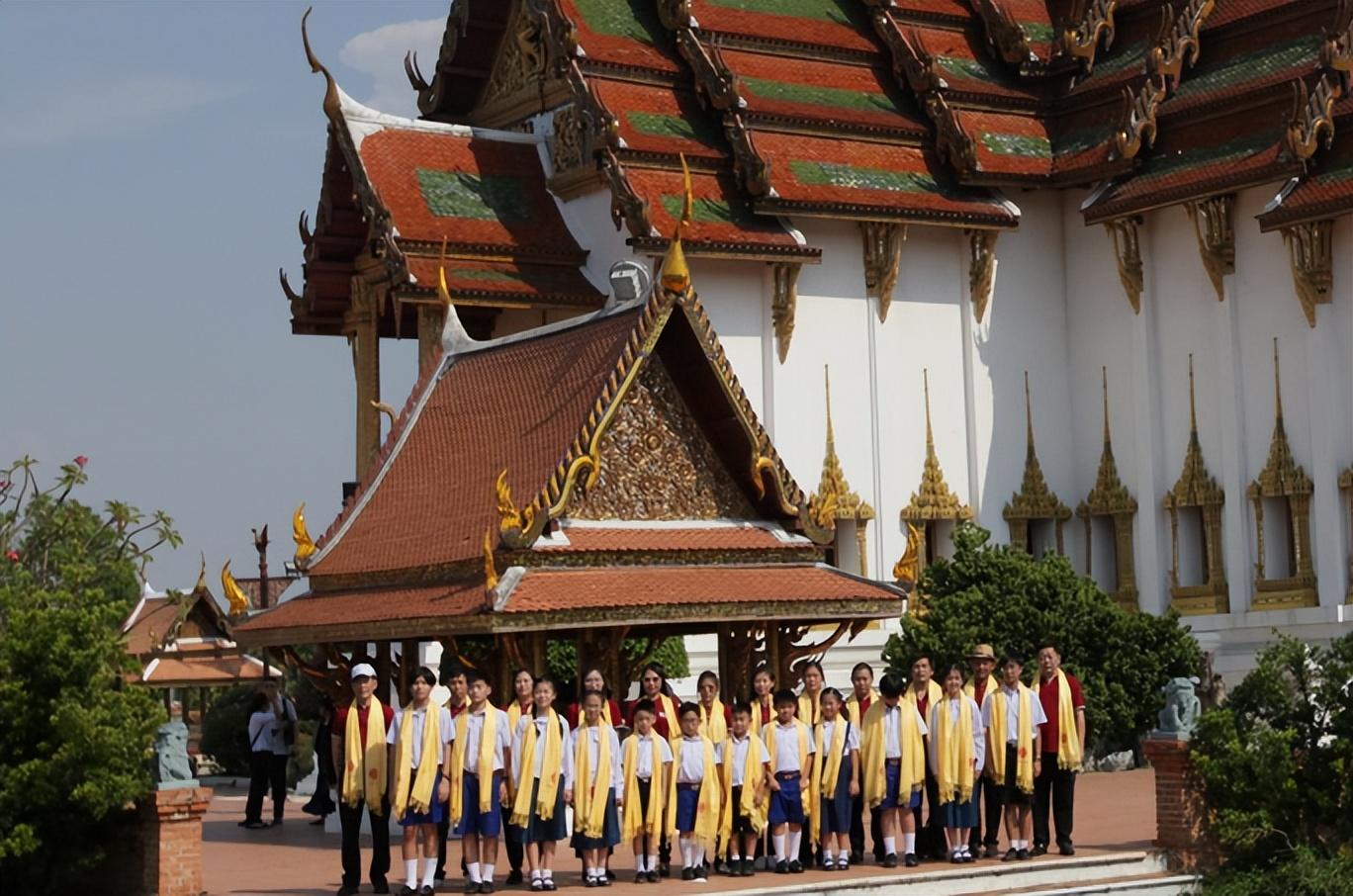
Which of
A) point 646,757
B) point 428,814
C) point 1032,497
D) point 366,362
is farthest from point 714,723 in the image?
point 1032,497

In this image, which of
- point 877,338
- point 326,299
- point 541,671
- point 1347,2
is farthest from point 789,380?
point 541,671

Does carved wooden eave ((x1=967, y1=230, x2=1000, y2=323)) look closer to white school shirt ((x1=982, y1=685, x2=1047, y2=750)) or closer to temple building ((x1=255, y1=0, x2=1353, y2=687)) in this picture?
temple building ((x1=255, y1=0, x2=1353, y2=687))

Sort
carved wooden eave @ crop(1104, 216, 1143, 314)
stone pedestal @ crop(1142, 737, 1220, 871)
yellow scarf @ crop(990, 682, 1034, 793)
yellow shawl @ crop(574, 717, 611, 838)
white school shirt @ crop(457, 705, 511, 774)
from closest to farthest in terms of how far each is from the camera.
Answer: white school shirt @ crop(457, 705, 511, 774)
yellow shawl @ crop(574, 717, 611, 838)
yellow scarf @ crop(990, 682, 1034, 793)
stone pedestal @ crop(1142, 737, 1220, 871)
carved wooden eave @ crop(1104, 216, 1143, 314)

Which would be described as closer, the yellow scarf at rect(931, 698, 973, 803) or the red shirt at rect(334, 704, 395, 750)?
the red shirt at rect(334, 704, 395, 750)

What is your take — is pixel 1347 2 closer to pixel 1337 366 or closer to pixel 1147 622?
pixel 1337 366

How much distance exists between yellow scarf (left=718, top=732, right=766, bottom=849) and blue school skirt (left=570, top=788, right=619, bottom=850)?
0.61 m

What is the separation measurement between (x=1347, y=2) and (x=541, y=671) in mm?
13365

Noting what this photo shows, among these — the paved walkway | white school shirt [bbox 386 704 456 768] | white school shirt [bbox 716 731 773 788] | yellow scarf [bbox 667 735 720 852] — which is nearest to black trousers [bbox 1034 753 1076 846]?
the paved walkway

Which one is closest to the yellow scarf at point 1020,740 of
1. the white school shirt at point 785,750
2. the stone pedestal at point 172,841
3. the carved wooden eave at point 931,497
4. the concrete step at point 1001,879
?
the concrete step at point 1001,879

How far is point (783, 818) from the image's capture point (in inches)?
489

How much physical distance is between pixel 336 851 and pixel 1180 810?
17.8 feet

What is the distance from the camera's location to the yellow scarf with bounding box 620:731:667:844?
12.0 metres

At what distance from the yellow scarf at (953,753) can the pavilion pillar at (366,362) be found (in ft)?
37.5

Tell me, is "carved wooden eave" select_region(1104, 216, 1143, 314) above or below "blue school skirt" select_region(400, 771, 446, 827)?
above
